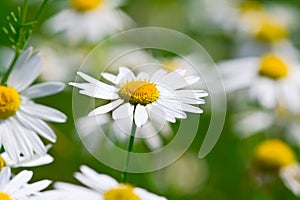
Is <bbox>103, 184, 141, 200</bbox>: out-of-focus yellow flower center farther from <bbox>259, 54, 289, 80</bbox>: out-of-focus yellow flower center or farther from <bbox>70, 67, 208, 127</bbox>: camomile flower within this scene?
<bbox>259, 54, 289, 80</bbox>: out-of-focus yellow flower center

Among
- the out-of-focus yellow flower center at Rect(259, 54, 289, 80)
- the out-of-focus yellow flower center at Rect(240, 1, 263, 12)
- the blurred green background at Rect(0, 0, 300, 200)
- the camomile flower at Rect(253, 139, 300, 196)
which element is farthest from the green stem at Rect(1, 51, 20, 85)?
the out-of-focus yellow flower center at Rect(240, 1, 263, 12)

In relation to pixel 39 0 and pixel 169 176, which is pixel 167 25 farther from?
pixel 169 176

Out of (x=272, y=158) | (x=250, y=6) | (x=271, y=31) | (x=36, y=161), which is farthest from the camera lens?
(x=250, y=6)

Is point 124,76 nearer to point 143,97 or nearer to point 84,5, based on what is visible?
point 143,97

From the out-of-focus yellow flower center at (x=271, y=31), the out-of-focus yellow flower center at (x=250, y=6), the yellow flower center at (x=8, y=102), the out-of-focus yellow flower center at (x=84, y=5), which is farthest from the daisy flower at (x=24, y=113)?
the out-of-focus yellow flower center at (x=250, y=6)

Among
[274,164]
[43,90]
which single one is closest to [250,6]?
[274,164]

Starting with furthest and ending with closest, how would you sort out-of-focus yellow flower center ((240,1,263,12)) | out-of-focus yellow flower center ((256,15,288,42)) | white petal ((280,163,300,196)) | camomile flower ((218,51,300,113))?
out-of-focus yellow flower center ((240,1,263,12)), out-of-focus yellow flower center ((256,15,288,42)), camomile flower ((218,51,300,113)), white petal ((280,163,300,196))

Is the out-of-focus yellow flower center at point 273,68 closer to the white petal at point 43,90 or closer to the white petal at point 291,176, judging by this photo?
the white petal at point 291,176
